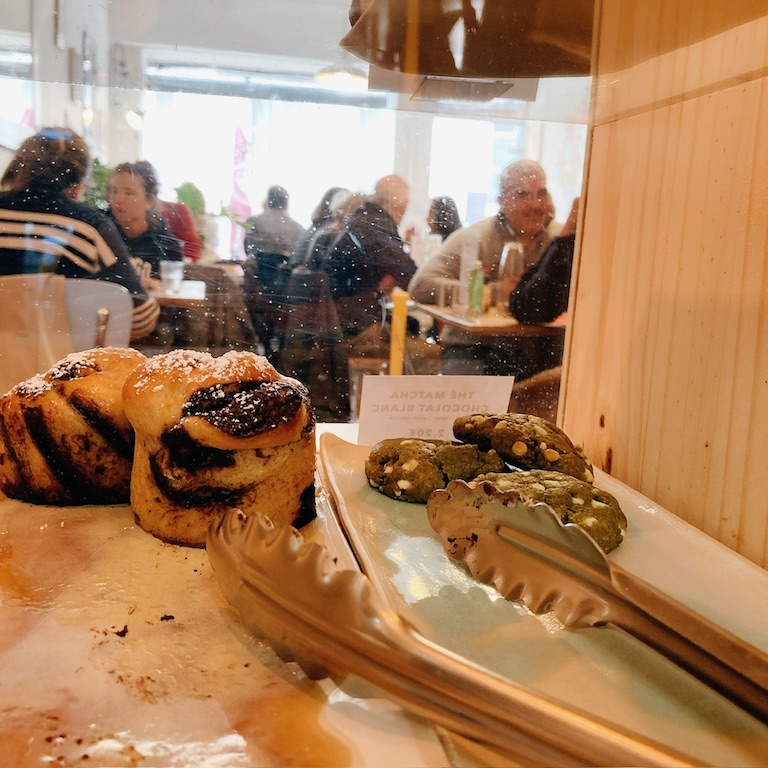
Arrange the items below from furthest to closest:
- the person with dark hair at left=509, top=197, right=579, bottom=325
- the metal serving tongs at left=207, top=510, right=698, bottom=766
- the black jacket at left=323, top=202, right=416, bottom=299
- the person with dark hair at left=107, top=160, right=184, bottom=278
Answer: the person with dark hair at left=509, top=197, right=579, bottom=325 → the black jacket at left=323, top=202, right=416, bottom=299 → the person with dark hair at left=107, top=160, right=184, bottom=278 → the metal serving tongs at left=207, top=510, right=698, bottom=766

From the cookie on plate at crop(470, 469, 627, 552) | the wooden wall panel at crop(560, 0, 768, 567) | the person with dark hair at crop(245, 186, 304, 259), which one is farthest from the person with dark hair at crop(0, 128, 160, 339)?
the wooden wall panel at crop(560, 0, 768, 567)

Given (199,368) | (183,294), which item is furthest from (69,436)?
(183,294)

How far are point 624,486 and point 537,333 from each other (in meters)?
0.37

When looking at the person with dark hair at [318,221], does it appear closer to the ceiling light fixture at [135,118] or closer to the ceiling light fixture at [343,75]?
the ceiling light fixture at [343,75]

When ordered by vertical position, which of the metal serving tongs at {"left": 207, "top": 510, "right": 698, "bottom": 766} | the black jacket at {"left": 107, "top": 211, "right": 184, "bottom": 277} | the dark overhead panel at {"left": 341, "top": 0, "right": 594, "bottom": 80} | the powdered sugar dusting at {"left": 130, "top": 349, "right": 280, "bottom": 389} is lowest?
the metal serving tongs at {"left": 207, "top": 510, "right": 698, "bottom": 766}

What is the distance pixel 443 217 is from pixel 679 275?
411mm

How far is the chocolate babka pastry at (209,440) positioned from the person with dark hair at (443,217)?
487 millimetres

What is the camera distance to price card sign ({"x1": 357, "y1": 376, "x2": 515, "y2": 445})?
117cm

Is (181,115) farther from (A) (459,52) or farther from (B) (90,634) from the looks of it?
(B) (90,634)

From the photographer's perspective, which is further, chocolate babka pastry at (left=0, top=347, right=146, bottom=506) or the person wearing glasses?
the person wearing glasses

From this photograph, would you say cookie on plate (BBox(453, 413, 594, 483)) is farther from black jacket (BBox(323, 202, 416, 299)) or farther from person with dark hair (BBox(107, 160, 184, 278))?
person with dark hair (BBox(107, 160, 184, 278))

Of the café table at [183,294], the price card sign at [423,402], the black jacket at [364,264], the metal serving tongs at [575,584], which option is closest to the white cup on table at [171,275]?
the café table at [183,294]

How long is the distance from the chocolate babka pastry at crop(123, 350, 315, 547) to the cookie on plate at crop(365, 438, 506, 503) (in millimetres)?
152

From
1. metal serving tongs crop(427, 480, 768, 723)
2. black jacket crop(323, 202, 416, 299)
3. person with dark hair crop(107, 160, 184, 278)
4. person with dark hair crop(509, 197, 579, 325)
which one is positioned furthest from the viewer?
person with dark hair crop(509, 197, 579, 325)
